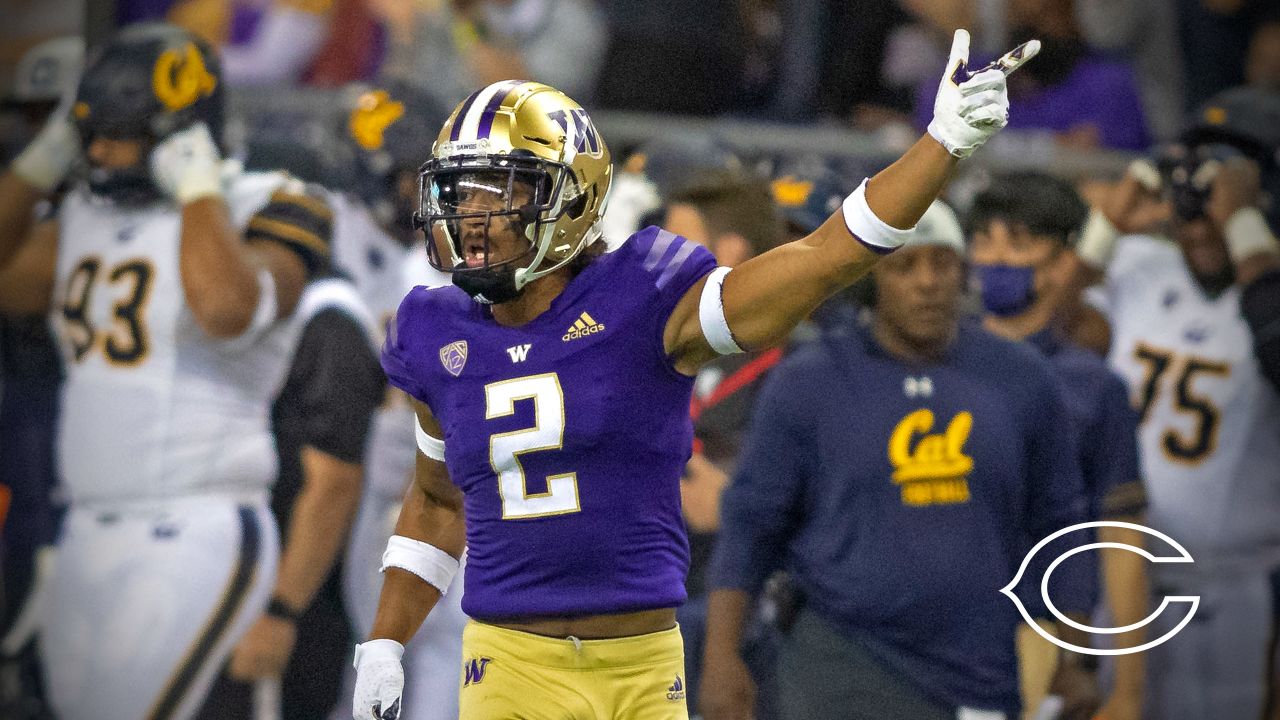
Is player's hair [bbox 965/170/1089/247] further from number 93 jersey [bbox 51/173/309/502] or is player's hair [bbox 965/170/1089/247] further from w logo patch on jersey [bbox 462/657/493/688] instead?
w logo patch on jersey [bbox 462/657/493/688]

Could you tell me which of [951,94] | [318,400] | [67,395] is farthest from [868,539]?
[67,395]

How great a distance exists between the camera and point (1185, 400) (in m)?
5.82

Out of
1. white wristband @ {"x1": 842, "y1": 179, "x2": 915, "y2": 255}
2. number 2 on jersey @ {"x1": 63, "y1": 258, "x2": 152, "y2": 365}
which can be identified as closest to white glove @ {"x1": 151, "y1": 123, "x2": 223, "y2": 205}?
number 2 on jersey @ {"x1": 63, "y1": 258, "x2": 152, "y2": 365}

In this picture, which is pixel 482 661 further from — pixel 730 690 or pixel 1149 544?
pixel 1149 544

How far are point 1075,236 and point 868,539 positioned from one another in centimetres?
181

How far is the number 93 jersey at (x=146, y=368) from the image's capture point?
5.21 m

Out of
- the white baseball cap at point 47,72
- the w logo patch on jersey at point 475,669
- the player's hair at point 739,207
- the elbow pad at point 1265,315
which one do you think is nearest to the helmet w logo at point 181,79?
the white baseball cap at point 47,72

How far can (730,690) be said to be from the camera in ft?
13.5

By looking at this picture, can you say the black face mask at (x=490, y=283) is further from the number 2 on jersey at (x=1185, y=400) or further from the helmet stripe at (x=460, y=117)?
the number 2 on jersey at (x=1185, y=400)

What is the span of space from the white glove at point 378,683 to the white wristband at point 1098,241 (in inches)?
126

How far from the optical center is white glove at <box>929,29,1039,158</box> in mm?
2654

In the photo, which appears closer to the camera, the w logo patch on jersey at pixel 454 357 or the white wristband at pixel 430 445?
the w logo patch on jersey at pixel 454 357

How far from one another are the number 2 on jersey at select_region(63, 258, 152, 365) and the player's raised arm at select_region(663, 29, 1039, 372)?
8.40 ft

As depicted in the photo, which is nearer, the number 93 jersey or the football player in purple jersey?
the football player in purple jersey
